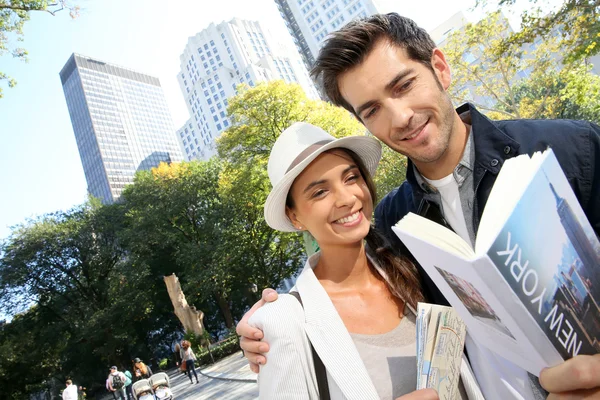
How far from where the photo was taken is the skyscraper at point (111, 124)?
107 metres

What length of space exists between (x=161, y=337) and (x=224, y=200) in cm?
1659

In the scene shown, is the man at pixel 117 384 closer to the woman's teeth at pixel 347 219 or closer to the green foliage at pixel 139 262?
the green foliage at pixel 139 262

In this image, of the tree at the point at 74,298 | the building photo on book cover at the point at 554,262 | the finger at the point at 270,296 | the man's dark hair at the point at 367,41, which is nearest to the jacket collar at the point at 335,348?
the finger at the point at 270,296

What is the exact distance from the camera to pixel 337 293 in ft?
6.32

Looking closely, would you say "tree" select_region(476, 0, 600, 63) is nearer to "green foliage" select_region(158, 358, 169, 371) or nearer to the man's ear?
the man's ear

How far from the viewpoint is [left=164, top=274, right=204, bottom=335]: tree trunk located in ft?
65.9

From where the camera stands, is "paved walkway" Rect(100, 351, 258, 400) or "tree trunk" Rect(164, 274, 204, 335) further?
"tree trunk" Rect(164, 274, 204, 335)

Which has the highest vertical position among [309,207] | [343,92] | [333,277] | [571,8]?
[571,8]

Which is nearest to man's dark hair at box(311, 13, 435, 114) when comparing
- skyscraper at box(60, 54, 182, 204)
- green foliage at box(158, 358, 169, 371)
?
green foliage at box(158, 358, 169, 371)

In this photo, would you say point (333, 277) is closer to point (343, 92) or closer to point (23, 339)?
point (343, 92)

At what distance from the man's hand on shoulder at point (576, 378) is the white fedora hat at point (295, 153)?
1.22 meters

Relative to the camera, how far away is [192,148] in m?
90.5

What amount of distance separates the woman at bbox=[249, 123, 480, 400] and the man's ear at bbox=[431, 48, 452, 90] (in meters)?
0.46

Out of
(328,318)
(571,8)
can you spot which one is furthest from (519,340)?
(571,8)
